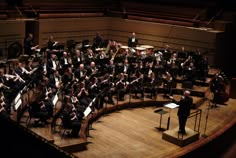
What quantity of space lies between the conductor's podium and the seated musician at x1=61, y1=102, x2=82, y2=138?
228cm

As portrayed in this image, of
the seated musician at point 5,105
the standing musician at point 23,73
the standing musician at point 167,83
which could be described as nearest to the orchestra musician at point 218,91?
the standing musician at point 167,83

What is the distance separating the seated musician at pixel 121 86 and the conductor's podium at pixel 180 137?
2.37 m

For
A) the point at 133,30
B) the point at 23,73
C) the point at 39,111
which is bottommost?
the point at 39,111

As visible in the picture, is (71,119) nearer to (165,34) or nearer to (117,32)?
(165,34)

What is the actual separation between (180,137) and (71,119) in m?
2.70

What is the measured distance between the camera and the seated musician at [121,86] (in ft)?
34.8

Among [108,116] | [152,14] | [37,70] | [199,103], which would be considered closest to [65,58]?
[37,70]

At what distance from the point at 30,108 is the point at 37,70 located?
6.80 feet

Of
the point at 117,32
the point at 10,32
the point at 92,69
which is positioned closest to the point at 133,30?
the point at 117,32

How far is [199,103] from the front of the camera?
11.7 metres

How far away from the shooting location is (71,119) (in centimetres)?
785

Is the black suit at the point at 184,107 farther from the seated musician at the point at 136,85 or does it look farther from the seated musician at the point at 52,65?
the seated musician at the point at 52,65

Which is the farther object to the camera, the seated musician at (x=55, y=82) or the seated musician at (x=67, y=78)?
the seated musician at (x=67, y=78)

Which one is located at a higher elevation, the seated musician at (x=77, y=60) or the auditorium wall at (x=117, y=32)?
the auditorium wall at (x=117, y=32)
